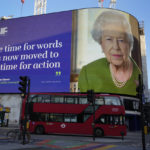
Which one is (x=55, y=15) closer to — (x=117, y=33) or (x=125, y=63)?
(x=117, y=33)

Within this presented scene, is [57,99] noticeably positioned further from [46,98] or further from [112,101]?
[112,101]

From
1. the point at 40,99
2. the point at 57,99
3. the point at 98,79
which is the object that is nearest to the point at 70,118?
the point at 57,99

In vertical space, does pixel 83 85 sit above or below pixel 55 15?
below

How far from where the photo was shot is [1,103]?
4662 centimetres

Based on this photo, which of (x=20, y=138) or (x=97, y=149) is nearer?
(x=97, y=149)

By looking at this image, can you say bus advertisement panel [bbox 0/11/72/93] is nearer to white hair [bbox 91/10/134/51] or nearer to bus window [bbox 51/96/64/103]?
white hair [bbox 91/10/134/51]

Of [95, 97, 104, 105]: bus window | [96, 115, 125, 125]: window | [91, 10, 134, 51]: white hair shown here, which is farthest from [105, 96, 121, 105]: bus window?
[91, 10, 134, 51]: white hair

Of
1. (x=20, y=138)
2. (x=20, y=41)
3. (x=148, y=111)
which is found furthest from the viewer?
(x=20, y=41)

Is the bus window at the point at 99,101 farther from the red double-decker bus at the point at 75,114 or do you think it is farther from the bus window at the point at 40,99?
the bus window at the point at 40,99

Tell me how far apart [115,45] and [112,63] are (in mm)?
3981

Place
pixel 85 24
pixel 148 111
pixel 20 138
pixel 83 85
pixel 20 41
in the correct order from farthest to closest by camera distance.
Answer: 1. pixel 20 41
2. pixel 85 24
3. pixel 83 85
4. pixel 20 138
5. pixel 148 111

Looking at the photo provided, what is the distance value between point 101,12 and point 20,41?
66.0 feet

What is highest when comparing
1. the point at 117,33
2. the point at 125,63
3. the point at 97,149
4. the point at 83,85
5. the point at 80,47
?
the point at 117,33

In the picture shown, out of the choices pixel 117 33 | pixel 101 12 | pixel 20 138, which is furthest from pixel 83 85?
pixel 20 138
